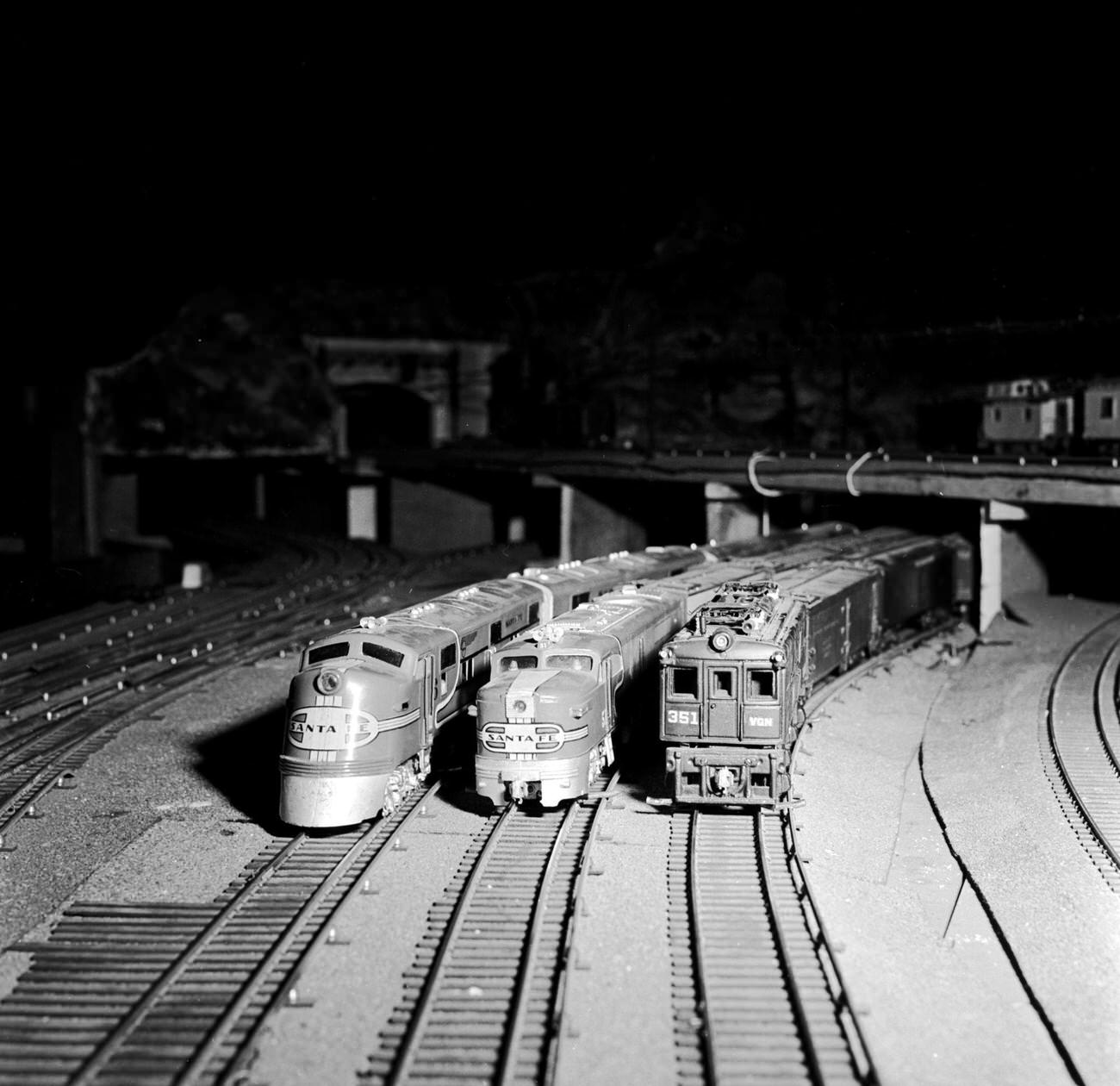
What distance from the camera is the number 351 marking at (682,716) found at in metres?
18.8

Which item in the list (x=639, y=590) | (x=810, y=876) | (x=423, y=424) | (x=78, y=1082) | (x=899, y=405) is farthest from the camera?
(x=423, y=424)

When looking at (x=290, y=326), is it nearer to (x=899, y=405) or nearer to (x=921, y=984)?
(x=899, y=405)

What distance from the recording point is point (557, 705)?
18.2 meters

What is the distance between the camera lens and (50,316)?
4634 centimetres

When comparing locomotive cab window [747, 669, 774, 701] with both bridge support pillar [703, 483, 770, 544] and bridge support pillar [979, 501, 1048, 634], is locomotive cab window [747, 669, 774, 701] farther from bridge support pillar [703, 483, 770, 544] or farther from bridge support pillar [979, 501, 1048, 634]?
bridge support pillar [703, 483, 770, 544]

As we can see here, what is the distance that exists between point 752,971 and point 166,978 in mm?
7110

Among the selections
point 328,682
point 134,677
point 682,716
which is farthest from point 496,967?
point 134,677

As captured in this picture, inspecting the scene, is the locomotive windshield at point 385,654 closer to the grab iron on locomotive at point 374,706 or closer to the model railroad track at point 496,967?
the grab iron on locomotive at point 374,706

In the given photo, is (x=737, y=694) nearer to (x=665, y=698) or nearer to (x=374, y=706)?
(x=665, y=698)

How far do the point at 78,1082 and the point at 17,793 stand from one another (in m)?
10.4

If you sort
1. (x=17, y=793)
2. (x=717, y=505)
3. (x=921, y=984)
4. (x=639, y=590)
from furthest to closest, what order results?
(x=717, y=505) → (x=639, y=590) → (x=17, y=793) → (x=921, y=984)

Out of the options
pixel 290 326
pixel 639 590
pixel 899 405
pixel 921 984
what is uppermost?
pixel 290 326

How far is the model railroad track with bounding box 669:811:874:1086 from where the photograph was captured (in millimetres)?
11758

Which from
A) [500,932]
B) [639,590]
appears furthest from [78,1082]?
[639,590]
